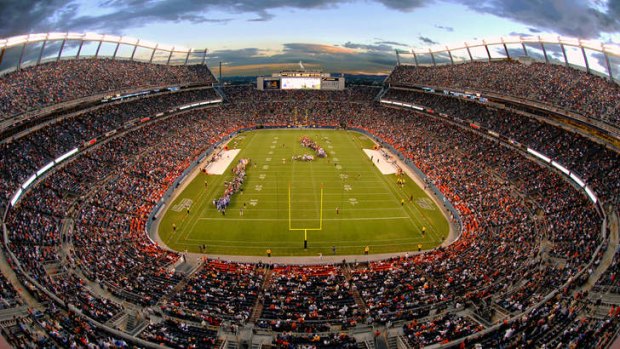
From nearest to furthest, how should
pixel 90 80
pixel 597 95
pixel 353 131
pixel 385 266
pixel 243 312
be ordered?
pixel 243 312 → pixel 385 266 → pixel 597 95 → pixel 90 80 → pixel 353 131

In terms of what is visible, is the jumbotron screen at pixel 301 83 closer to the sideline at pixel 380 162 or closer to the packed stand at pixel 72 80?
the packed stand at pixel 72 80

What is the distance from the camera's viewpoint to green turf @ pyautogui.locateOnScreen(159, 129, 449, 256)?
1222 inches

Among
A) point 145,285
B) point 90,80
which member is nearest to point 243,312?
point 145,285

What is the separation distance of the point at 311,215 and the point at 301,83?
196 feet

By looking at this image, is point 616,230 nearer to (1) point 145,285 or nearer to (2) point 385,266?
(2) point 385,266

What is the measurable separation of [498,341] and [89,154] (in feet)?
137

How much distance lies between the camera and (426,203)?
39.2 metres

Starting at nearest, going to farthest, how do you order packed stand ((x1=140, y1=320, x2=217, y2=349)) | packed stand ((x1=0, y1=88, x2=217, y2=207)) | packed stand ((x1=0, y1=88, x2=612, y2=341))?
packed stand ((x1=140, y1=320, x2=217, y2=349)), packed stand ((x1=0, y1=88, x2=612, y2=341)), packed stand ((x1=0, y1=88, x2=217, y2=207))

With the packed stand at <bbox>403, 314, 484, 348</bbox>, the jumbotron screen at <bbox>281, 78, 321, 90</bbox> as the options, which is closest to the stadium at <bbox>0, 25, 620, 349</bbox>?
the packed stand at <bbox>403, 314, 484, 348</bbox>

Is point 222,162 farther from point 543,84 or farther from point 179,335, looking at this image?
point 543,84

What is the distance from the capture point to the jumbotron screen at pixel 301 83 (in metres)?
90.1

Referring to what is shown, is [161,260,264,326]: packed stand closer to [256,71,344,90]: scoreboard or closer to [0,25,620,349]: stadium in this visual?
[0,25,620,349]: stadium

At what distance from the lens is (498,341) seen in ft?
52.5

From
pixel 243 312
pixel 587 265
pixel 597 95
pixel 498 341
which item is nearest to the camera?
pixel 498 341
